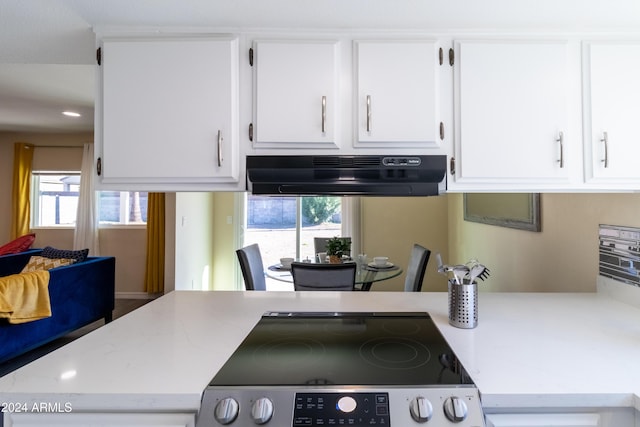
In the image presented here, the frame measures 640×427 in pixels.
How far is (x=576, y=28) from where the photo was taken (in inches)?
47.5

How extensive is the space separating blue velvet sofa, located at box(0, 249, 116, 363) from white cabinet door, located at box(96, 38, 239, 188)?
7.53 feet

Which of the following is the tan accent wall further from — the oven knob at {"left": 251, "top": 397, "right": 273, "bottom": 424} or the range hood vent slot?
the oven knob at {"left": 251, "top": 397, "right": 273, "bottom": 424}

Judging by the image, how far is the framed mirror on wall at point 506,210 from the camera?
200 cm

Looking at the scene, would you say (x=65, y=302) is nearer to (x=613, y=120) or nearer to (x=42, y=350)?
(x=42, y=350)

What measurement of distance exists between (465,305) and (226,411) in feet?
2.97

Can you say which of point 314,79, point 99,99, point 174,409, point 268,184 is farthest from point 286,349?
point 99,99

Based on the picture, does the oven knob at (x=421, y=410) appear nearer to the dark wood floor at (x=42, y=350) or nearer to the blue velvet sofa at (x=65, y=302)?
the blue velvet sofa at (x=65, y=302)

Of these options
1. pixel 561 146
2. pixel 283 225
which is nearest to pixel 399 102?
pixel 561 146

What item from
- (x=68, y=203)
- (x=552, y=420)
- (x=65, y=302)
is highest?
(x=68, y=203)

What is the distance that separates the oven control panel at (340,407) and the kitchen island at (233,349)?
56mm

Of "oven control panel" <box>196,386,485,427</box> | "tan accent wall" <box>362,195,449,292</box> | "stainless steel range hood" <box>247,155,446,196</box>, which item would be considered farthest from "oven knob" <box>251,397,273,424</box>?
"tan accent wall" <box>362,195,449,292</box>

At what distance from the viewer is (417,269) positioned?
8.05ft

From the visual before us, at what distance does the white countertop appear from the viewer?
0.78 metres

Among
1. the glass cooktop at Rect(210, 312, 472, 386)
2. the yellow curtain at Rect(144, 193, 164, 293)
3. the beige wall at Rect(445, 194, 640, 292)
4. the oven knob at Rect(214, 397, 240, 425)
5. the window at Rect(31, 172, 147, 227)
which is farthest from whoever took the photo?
the window at Rect(31, 172, 147, 227)
